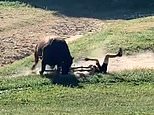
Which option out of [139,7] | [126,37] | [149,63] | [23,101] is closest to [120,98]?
[23,101]

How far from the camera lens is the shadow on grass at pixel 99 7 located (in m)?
28.8

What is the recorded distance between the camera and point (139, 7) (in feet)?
99.0

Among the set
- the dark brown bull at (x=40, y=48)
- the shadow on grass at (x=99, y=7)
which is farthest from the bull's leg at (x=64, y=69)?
the shadow on grass at (x=99, y=7)

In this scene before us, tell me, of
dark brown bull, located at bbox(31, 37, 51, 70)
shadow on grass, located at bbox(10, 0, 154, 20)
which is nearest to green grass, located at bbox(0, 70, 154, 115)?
dark brown bull, located at bbox(31, 37, 51, 70)

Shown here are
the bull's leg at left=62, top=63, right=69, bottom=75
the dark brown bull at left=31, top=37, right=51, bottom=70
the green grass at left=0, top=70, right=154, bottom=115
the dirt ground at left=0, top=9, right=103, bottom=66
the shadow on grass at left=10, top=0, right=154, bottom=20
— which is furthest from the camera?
the shadow on grass at left=10, top=0, right=154, bottom=20

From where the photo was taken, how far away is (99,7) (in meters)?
30.3

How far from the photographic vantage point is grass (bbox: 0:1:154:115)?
501 inches

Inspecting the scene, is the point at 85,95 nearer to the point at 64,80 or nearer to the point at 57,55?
the point at 64,80

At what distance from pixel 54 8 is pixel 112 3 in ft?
9.94

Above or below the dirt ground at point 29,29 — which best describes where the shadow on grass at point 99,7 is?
above

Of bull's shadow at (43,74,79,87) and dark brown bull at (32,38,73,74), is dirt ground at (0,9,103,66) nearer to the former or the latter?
dark brown bull at (32,38,73,74)

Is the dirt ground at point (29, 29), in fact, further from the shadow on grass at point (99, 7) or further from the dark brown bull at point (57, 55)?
the dark brown bull at point (57, 55)

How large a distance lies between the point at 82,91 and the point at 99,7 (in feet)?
53.0

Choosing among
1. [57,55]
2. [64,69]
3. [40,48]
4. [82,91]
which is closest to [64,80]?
[64,69]
